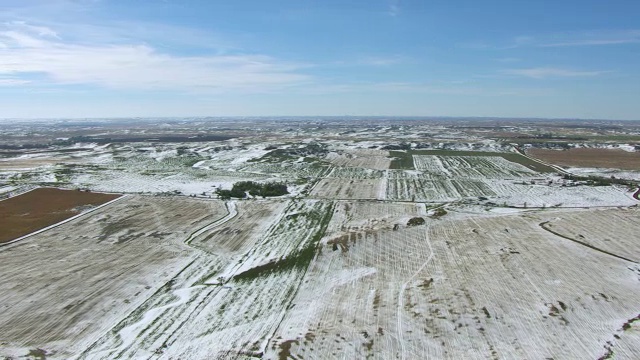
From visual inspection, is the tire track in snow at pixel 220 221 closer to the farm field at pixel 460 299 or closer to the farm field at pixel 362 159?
the farm field at pixel 460 299

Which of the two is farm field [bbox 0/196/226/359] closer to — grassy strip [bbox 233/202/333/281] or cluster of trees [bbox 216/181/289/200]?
grassy strip [bbox 233/202/333/281]

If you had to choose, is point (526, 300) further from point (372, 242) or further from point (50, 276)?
point (50, 276)

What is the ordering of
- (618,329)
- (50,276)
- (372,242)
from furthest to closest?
(372,242)
(50,276)
(618,329)

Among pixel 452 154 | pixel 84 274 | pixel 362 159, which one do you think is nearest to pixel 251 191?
pixel 84 274

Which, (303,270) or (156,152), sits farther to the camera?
(156,152)

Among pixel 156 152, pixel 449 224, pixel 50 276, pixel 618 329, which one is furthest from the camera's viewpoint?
pixel 156 152

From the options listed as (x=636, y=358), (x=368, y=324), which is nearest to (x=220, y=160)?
(x=368, y=324)
